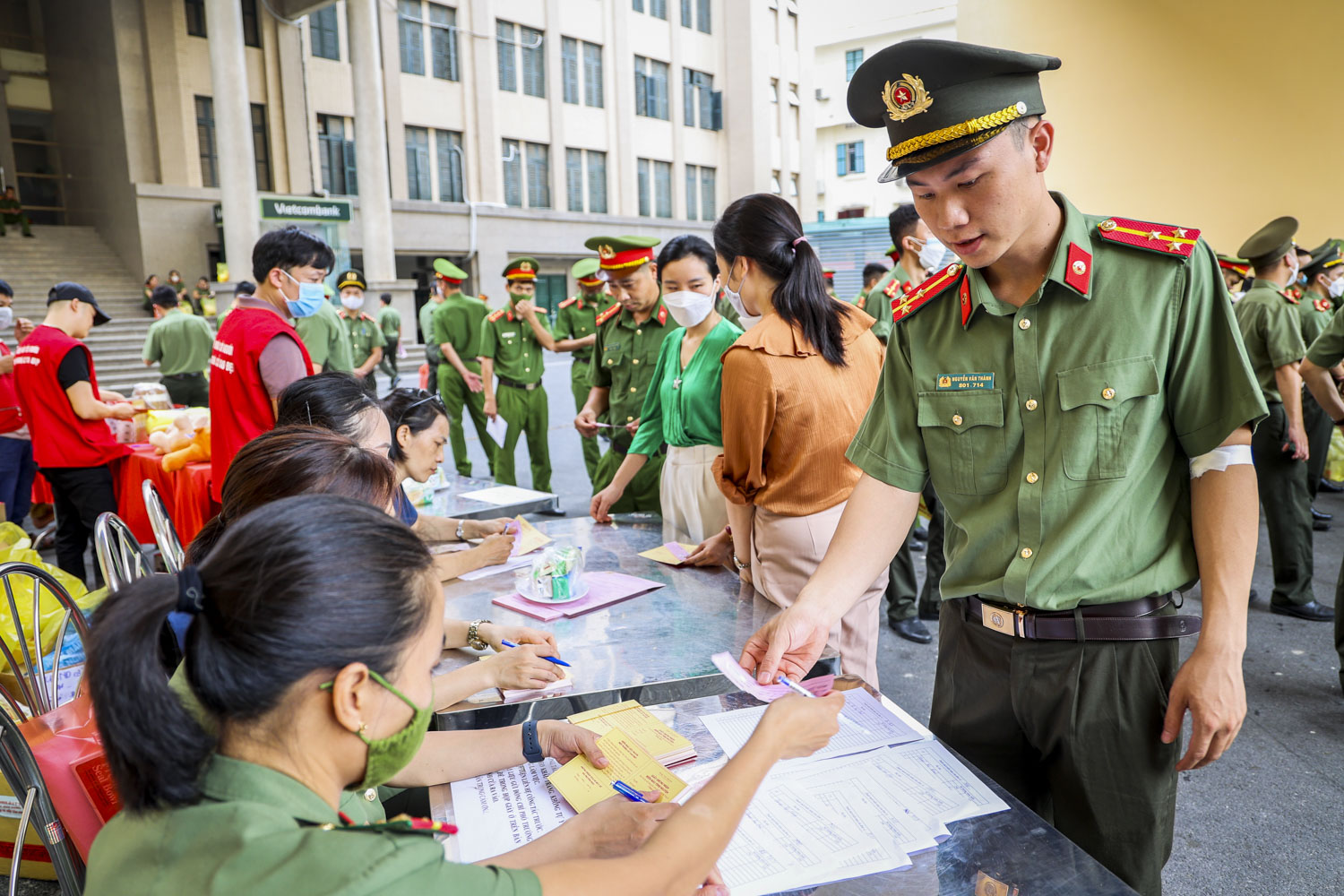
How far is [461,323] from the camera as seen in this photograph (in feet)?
20.8

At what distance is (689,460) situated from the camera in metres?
2.69

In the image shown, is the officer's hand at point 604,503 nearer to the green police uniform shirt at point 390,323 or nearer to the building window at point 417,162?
the green police uniform shirt at point 390,323

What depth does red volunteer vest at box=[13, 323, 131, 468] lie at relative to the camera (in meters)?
3.71

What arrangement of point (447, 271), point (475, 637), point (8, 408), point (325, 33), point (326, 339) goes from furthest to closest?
point (325, 33), point (447, 271), point (326, 339), point (8, 408), point (475, 637)

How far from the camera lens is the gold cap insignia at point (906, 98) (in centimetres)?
116

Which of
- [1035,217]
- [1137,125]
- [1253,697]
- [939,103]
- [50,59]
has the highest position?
[50,59]

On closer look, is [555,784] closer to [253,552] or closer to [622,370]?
[253,552]

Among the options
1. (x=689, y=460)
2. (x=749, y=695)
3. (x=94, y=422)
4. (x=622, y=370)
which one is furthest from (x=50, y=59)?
(x=749, y=695)

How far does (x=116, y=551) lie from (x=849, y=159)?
2924 cm

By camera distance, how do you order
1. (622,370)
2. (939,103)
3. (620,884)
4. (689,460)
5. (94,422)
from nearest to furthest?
(620,884) < (939,103) < (689,460) < (94,422) < (622,370)

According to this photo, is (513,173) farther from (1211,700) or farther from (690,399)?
(1211,700)

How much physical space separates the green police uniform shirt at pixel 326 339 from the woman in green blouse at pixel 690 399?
3842mm

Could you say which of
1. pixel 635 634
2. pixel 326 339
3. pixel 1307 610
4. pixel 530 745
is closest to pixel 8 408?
pixel 326 339

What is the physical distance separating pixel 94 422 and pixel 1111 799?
4333mm
